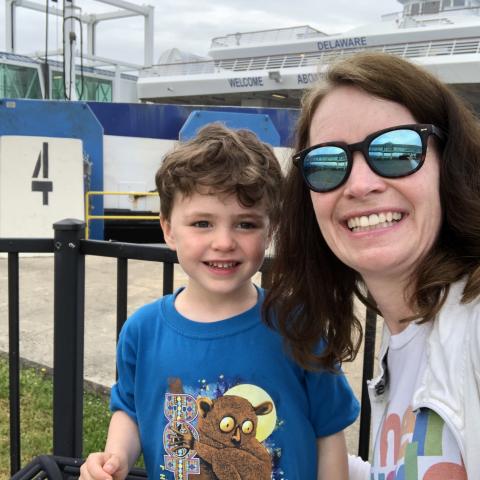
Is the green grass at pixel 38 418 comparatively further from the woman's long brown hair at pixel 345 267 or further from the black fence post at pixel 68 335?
the woman's long brown hair at pixel 345 267

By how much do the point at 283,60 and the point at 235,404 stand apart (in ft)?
92.4

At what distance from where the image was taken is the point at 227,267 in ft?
4.85

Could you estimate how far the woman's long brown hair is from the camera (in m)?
1.16

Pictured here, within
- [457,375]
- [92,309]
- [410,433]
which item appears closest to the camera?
[457,375]

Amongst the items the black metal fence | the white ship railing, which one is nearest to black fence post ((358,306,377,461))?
the black metal fence

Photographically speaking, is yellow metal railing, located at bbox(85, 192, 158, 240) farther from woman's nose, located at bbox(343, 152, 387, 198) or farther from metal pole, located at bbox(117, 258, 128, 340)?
woman's nose, located at bbox(343, 152, 387, 198)

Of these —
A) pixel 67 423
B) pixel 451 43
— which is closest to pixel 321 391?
pixel 67 423

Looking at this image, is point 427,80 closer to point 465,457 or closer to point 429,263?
point 429,263

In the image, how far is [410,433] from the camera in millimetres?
1103

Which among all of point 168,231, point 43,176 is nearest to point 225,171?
point 168,231

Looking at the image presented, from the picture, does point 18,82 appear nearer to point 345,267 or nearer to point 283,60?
point 283,60

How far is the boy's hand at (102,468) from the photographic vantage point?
4.71ft

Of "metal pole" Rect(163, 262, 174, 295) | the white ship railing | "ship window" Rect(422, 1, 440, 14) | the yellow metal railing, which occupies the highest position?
"ship window" Rect(422, 1, 440, 14)

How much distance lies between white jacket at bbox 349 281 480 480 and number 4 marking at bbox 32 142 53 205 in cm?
756
